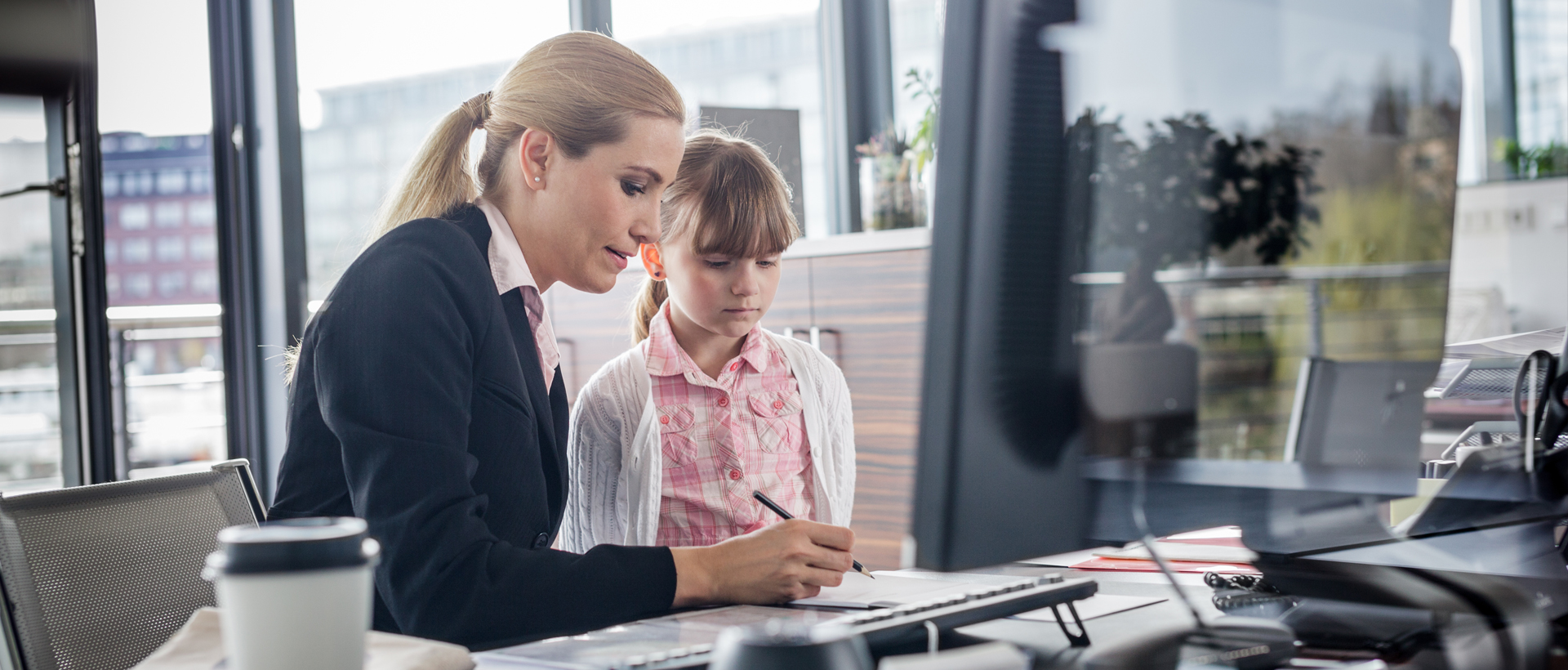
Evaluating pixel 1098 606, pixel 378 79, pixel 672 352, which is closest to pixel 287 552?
pixel 1098 606

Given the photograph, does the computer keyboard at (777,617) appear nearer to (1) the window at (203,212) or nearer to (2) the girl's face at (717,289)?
(2) the girl's face at (717,289)

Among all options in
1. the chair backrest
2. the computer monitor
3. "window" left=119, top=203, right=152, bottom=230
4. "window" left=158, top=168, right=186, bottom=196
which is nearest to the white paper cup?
the computer monitor

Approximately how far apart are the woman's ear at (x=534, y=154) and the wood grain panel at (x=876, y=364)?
4.60ft

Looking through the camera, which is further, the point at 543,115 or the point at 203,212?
the point at 203,212

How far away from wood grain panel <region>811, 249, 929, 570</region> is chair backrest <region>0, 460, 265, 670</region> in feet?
5.30

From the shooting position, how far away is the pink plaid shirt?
1442mm

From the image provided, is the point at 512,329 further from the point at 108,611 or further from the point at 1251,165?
the point at 1251,165

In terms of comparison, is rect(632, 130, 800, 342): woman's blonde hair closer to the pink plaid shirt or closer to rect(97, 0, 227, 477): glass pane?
the pink plaid shirt

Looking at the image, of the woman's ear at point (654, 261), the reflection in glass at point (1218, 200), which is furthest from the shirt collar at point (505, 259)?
the reflection in glass at point (1218, 200)

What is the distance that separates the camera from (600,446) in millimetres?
1432

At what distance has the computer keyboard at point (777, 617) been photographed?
595 mm

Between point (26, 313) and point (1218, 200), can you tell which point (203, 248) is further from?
point (1218, 200)

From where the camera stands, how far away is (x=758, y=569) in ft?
2.82

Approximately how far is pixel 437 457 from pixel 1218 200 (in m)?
0.57
